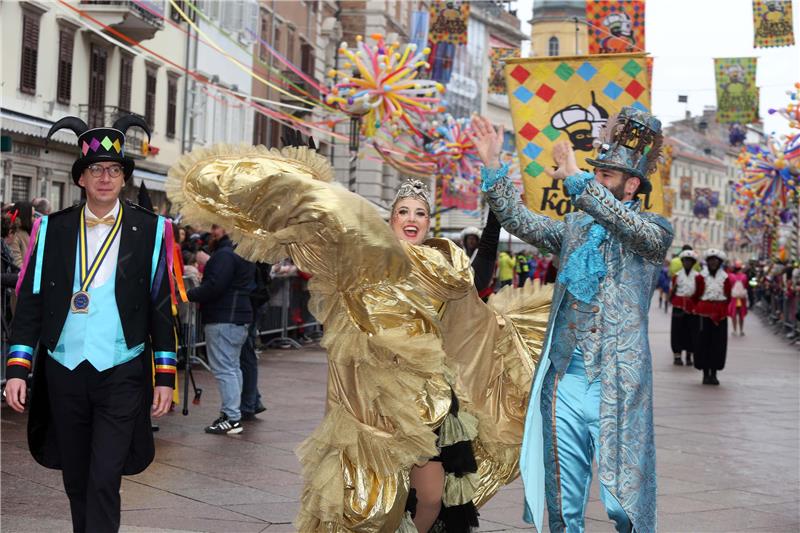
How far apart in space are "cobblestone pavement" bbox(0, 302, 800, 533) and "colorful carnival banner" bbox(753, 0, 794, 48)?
999 cm

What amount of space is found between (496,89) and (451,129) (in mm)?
10343

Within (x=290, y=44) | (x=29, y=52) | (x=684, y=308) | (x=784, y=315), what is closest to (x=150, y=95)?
(x=29, y=52)

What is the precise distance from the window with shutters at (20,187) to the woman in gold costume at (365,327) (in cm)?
1931

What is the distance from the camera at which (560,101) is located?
9461 mm

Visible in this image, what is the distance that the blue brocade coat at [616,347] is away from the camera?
17.2 ft

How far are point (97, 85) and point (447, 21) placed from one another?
7963 millimetres

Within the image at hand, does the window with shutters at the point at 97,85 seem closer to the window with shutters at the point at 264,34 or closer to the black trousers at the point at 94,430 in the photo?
the window with shutters at the point at 264,34

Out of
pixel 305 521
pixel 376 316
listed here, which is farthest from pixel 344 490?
pixel 376 316

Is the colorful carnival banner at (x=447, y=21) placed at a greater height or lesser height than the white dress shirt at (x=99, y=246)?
greater

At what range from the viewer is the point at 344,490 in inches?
194

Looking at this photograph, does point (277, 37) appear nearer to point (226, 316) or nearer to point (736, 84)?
point (736, 84)

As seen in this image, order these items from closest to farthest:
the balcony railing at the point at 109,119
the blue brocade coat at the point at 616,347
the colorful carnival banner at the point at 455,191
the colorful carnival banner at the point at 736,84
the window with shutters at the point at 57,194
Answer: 1. the blue brocade coat at the point at 616,347
2. the window with shutters at the point at 57,194
3. the colorful carnival banner at the point at 736,84
4. the balcony railing at the point at 109,119
5. the colorful carnival banner at the point at 455,191

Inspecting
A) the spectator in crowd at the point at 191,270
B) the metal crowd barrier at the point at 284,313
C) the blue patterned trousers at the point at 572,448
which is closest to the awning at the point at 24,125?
the metal crowd barrier at the point at 284,313

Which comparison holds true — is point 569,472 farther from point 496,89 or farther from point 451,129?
point 496,89
